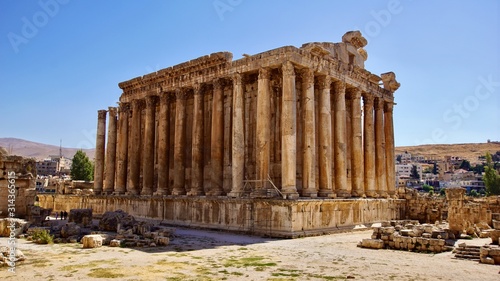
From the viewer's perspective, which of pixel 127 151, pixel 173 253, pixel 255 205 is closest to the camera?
pixel 173 253

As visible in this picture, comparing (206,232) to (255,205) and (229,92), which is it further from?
(229,92)

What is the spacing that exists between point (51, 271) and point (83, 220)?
12.5 meters

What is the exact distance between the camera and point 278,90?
23359mm

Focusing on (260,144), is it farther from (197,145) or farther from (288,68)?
(197,145)

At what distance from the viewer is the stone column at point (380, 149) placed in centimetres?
2847

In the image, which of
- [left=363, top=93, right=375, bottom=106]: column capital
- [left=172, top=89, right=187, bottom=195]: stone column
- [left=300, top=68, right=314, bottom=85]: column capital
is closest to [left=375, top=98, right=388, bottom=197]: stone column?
[left=363, top=93, right=375, bottom=106]: column capital

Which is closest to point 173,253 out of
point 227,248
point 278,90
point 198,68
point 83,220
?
point 227,248

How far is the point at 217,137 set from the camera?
78.1 feet

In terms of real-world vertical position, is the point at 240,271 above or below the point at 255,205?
below

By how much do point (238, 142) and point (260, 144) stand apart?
169 centimetres

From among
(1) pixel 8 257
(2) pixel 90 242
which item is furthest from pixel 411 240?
(1) pixel 8 257

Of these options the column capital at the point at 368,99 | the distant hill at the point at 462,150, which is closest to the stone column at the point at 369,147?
the column capital at the point at 368,99

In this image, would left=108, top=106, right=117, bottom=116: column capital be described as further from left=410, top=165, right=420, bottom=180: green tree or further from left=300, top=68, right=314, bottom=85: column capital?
left=410, top=165, right=420, bottom=180: green tree

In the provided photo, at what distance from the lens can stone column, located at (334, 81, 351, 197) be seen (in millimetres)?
23391
